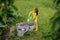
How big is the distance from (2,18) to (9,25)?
0.90 m

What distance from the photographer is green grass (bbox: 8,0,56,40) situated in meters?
7.17

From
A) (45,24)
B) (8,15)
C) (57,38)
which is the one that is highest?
(57,38)

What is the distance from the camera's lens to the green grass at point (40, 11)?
7173 millimetres

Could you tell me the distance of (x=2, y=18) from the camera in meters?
6.50

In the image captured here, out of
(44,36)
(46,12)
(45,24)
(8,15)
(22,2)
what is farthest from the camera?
(22,2)

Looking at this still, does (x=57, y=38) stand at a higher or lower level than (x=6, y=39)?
higher

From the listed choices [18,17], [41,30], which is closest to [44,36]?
[41,30]

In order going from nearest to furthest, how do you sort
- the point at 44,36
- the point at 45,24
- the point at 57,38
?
the point at 57,38, the point at 44,36, the point at 45,24

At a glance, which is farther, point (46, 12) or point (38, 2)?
point (38, 2)

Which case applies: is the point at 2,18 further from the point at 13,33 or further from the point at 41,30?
the point at 41,30

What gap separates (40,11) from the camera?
10.3m

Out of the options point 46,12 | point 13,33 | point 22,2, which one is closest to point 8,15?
point 13,33

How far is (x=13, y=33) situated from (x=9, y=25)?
548 millimetres

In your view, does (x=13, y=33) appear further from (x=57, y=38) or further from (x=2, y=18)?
(x=57, y=38)
